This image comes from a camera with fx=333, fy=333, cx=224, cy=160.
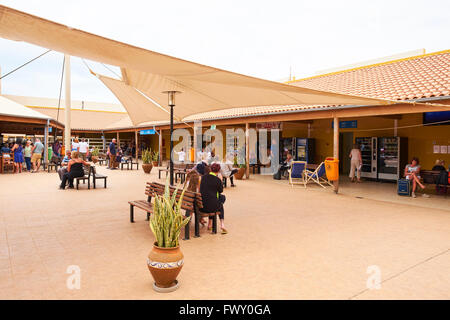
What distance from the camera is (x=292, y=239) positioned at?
16.1 ft

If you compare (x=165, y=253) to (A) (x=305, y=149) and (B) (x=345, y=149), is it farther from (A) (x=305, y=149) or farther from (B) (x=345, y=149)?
(B) (x=345, y=149)

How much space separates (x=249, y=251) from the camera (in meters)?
4.32

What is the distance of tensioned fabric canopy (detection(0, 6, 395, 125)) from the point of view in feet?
10.6

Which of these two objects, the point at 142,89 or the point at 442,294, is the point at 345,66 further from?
the point at 442,294

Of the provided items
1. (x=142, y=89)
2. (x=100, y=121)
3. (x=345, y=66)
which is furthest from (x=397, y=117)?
(x=100, y=121)

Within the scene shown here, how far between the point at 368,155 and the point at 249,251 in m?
10.0

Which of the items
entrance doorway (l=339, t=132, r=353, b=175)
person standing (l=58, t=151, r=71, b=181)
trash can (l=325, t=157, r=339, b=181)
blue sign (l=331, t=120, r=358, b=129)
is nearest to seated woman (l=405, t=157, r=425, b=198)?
trash can (l=325, t=157, r=339, b=181)

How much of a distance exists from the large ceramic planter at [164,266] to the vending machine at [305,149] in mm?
12373

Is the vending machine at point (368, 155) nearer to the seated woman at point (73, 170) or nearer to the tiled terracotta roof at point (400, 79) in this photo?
the tiled terracotta roof at point (400, 79)

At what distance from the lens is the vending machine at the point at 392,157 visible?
1162 centimetres

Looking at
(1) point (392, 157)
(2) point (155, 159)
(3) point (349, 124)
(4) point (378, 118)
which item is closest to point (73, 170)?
(2) point (155, 159)

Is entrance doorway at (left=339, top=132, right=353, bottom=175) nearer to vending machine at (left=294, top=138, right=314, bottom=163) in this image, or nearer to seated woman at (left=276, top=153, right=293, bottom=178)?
vending machine at (left=294, top=138, right=314, bottom=163)

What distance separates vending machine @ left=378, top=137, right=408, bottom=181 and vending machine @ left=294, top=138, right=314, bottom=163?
322 cm

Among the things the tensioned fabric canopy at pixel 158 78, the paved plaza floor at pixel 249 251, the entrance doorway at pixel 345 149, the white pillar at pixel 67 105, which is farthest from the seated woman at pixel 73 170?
the entrance doorway at pixel 345 149
